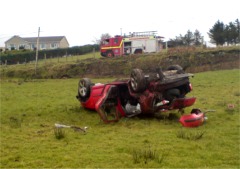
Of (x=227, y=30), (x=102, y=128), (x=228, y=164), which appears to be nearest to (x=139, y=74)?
(x=102, y=128)

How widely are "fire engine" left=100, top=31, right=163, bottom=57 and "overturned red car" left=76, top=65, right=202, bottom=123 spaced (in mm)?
33504

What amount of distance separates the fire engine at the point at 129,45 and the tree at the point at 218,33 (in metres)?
15.8

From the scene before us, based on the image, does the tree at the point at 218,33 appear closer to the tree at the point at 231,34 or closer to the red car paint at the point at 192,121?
the tree at the point at 231,34

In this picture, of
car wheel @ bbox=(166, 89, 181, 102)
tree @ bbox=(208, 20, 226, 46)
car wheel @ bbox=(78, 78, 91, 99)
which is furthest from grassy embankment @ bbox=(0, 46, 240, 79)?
car wheel @ bbox=(166, 89, 181, 102)

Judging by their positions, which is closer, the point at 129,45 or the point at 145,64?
the point at 145,64

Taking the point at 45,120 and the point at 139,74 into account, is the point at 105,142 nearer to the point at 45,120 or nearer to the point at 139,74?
the point at 139,74

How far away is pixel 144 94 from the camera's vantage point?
10.9 m

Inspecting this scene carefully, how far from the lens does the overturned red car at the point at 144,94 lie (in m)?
10.7

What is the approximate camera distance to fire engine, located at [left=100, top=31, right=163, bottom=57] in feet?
149

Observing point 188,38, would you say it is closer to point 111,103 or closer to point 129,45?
point 129,45

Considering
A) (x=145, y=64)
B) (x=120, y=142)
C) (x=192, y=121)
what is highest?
(x=145, y=64)

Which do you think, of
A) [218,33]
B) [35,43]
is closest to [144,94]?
[218,33]

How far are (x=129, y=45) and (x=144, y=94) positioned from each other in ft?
116

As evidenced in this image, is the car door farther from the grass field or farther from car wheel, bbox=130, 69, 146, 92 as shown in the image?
car wheel, bbox=130, 69, 146, 92
